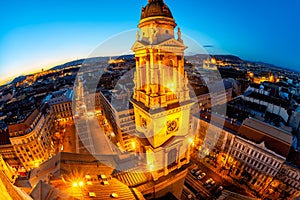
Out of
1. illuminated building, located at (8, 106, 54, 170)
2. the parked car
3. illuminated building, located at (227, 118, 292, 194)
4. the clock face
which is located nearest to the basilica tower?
the clock face

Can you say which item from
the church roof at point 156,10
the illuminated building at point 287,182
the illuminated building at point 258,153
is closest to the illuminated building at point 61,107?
the church roof at point 156,10

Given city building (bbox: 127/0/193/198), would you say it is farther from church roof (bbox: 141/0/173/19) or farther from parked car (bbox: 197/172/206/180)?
parked car (bbox: 197/172/206/180)

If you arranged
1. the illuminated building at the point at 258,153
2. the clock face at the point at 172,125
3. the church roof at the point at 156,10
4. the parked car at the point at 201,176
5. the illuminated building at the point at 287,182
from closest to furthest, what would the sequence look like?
the church roof at the point at 156,10, the clock face at the point at 172,125, the illuminated building at the point at 287,182, the illuminated building at the point at 258,153, the parked car at the point at 201,176

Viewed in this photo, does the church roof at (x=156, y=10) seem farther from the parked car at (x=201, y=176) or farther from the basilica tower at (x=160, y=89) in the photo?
the parked car at (x=201, y=176)

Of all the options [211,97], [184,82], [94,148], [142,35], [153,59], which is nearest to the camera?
[153,59]

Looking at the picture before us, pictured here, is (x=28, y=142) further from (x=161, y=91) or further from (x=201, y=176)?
(x=201, y=176)

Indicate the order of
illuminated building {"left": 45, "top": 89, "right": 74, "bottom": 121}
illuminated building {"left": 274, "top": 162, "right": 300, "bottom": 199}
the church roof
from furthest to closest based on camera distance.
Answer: illuminated building {"left": 45, "top": 89, "right": 74, "bottom": 121}
illuminated building {"left": 274, "top": 162, "right": 300, "bottom": 199}
the church roof

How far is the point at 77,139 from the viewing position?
32750 millimetres

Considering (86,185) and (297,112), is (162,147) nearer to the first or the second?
(86,185)

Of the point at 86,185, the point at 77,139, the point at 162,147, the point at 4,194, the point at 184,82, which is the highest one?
the point at 184,82

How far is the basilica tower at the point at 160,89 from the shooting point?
27.9 feet

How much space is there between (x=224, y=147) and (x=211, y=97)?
2200 centimetres

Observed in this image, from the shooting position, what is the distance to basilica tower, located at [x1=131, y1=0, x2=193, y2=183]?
849 centimetres

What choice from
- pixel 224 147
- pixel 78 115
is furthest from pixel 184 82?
pixel 78 115
